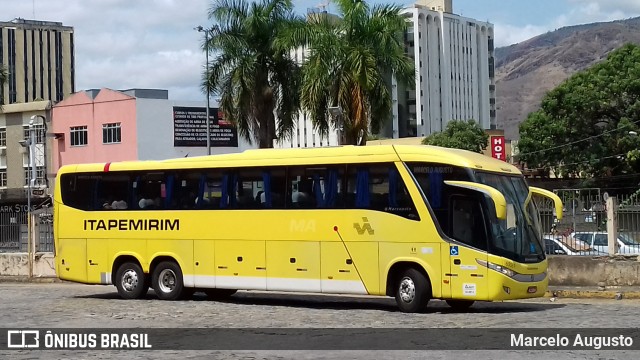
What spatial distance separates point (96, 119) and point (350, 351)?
207 feet

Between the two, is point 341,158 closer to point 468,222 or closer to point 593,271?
point 468,222

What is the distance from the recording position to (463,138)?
86.5m

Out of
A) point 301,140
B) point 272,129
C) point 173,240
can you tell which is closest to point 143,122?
point 272,129

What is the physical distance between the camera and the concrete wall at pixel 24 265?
3272cm

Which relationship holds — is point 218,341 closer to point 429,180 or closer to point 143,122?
point 429,180

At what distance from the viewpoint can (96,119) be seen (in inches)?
2904

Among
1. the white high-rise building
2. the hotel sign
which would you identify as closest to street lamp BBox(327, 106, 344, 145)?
the hotel sign

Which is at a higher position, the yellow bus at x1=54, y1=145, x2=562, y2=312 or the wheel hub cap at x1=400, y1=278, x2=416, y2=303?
the yellow bus at x1=54, y1=145, x2=562, y2=312

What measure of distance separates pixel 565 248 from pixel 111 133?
175 feet

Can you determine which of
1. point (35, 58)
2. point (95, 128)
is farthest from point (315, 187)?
point (35, 58)

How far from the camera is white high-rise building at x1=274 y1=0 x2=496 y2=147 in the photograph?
5635 inches

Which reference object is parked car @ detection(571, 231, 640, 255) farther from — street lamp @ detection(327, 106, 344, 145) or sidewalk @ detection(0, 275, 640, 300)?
street lamp @ detection(327, 106, 344, 145)

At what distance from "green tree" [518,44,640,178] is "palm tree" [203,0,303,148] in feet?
121

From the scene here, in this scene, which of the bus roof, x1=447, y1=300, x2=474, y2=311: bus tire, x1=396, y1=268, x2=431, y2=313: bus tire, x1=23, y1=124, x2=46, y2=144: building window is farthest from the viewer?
x1=23, y1=124, x2=46, y2=144: building window
